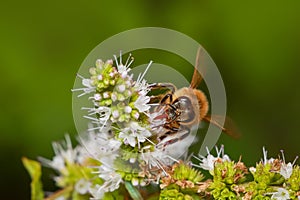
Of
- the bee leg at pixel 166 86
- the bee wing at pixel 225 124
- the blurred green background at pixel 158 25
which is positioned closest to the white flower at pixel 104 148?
the bee leg at pixel 166 86

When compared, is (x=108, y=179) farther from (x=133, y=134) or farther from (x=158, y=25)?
(x=158, y=25)

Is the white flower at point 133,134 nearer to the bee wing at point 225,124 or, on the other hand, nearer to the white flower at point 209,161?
the white flower at point 209,161

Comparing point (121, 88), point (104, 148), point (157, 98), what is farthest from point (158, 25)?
point (121, 88)

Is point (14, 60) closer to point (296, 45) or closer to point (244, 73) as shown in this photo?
point (244, 73)

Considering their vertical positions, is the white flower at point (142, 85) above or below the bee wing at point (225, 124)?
above

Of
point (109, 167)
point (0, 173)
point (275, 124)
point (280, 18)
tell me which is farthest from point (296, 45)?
point (109, 167)

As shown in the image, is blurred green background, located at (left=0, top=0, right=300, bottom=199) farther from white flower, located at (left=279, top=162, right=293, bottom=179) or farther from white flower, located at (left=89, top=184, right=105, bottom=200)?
white flower, located at (left=279, top=162, right=293, bottom=179)

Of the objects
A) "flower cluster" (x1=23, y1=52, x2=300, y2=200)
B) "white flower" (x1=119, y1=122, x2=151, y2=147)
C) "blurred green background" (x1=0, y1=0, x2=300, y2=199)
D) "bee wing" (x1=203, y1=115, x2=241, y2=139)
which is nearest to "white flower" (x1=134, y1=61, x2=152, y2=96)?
"flower cluster" (x1=23, y1=52, x2=300, y2=200)
